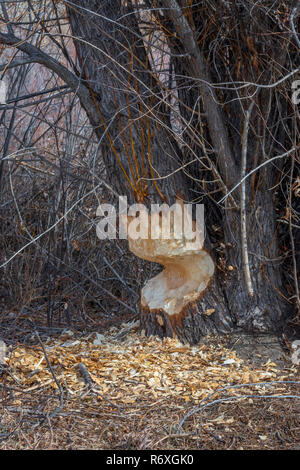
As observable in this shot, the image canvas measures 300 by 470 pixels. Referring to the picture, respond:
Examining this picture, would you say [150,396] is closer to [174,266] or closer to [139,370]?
[139,370]

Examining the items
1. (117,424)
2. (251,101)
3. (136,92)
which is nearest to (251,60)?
(251,101)

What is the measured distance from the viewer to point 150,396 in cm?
282

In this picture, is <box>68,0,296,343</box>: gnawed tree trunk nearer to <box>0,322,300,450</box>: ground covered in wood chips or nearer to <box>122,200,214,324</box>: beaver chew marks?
<box>122,200,214,324</box>: beaver chew marks

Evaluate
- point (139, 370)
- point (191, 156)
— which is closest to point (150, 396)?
point (139, 370)

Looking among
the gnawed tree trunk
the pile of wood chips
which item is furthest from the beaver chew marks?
the pile of wood chips

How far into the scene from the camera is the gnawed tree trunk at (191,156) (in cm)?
321

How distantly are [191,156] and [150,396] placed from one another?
150cm

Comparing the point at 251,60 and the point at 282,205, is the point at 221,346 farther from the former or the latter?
the point at 251,60

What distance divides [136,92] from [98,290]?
238 cm

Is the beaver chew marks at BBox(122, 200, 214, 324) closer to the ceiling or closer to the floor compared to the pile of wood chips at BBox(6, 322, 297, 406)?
closer to the ceiling

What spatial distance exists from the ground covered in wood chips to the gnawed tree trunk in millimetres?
220

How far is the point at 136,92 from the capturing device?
3014mm

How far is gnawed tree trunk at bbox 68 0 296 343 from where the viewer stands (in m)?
3.21

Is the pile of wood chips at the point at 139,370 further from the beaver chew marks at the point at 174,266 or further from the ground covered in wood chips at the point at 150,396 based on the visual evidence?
the beaver chew marks at the point at 174,266
